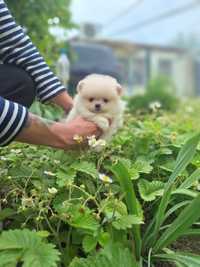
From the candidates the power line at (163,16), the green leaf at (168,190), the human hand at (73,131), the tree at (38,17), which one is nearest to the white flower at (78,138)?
the human hand at (73,131)

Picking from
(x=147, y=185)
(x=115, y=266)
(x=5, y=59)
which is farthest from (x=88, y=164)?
(x=5, y=59)

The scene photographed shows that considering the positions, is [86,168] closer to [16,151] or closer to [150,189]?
[150,189]

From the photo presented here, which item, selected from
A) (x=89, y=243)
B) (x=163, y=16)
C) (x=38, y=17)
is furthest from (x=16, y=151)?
(x=163, y=16)

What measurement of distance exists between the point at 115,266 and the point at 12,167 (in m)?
0.53

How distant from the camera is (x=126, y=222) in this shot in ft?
3.66

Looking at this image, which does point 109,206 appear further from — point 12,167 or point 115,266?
point 12,167

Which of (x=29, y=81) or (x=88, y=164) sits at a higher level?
(x=29, y=81)

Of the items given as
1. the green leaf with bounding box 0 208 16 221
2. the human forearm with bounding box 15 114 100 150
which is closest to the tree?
the human forearm with bounding box 15 114 100 150

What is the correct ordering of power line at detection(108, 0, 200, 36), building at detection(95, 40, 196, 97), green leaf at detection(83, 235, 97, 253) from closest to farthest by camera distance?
green leaf at detection(83, 235, 97, 253) → power line at detection(108, 0, 200, 36) → building at detection(95, 40, 196, 97)

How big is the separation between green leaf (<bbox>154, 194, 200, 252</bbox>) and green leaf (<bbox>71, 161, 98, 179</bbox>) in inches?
10.1

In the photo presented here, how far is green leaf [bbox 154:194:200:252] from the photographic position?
1112mm

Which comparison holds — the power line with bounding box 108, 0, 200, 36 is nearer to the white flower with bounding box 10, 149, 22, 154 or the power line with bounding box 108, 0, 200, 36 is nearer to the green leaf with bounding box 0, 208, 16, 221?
the white flower with bounding box 10, 149, 22, 154

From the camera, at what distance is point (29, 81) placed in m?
1.63

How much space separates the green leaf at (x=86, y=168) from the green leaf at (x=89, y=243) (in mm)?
226
